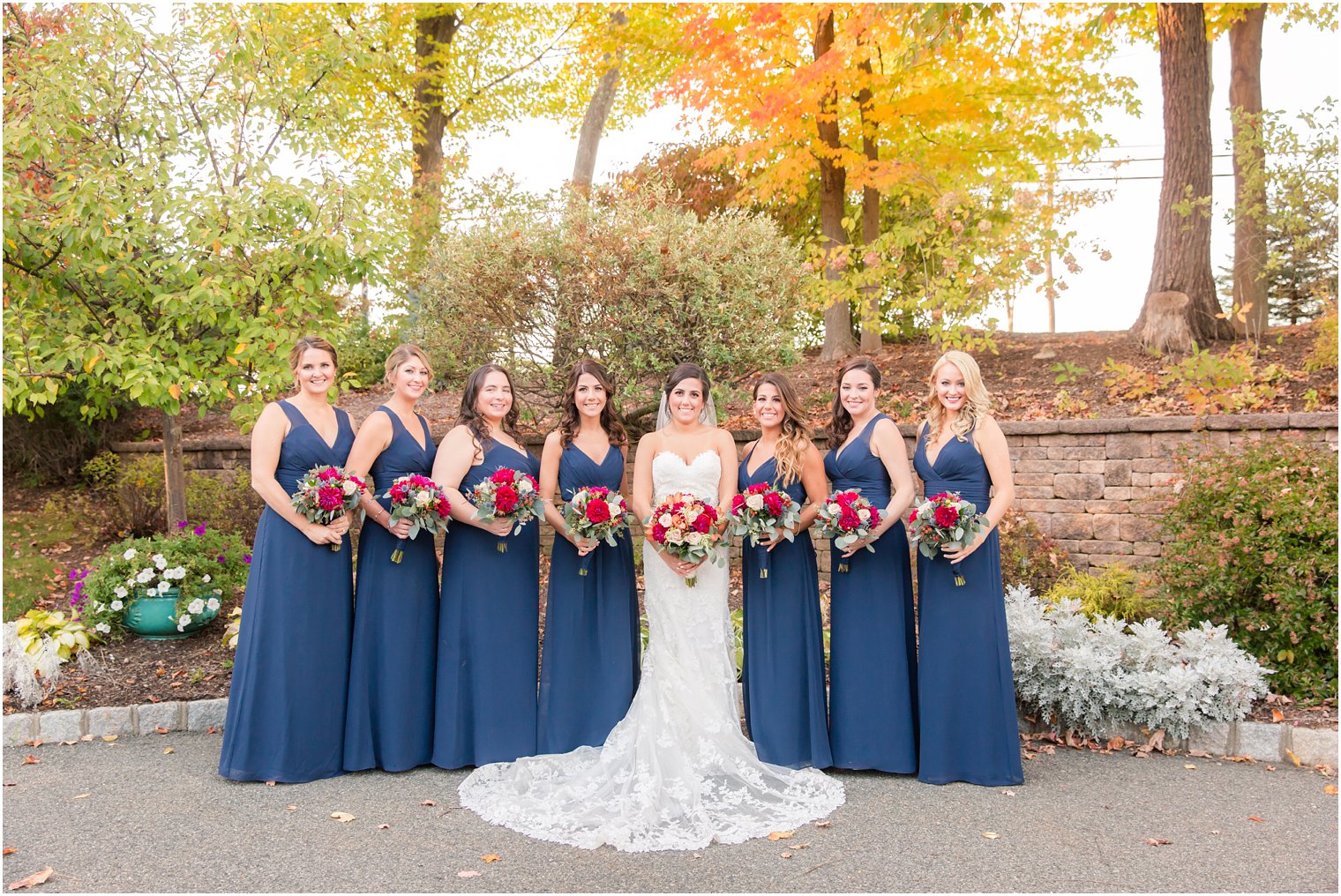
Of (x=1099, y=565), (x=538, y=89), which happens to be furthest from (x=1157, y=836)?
(x=538, y=89)

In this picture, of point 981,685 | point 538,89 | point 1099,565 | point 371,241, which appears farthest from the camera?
point 538,89

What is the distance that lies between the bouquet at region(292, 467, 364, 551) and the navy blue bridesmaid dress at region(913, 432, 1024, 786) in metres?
3.03

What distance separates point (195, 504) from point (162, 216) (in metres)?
4.44

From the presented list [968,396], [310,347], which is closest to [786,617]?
[968,396]

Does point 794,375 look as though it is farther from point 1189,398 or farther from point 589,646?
point 589,646

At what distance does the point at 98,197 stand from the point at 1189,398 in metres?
9.41

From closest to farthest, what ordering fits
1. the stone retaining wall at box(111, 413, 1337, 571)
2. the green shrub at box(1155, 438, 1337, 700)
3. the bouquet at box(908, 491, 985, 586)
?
the bouquet at box(908, 491, 985, 586) < the green shrub at box(1155, 438, 1337, 700) < the stone retaining wall at box(111, 413, 1337, 571)

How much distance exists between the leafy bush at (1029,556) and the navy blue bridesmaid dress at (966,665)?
3573 millimetres

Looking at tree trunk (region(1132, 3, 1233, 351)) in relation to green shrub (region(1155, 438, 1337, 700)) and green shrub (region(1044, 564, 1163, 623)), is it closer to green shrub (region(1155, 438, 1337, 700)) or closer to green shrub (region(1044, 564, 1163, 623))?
green shrub (region(1044, 564, 1163, 623))

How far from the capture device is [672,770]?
4.92 metres

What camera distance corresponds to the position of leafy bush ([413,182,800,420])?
9.17 meters

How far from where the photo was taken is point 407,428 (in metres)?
5.47

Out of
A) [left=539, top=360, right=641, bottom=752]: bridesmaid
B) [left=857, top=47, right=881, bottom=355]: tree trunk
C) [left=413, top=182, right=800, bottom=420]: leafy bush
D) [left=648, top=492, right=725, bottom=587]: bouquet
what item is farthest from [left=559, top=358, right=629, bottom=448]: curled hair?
[left=857, top=47, right=881, bottom=355]: tree trunk

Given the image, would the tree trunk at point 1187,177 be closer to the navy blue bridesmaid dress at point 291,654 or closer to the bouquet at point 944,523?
the bouquet at point 944,523
